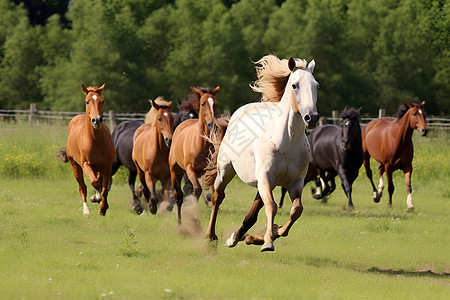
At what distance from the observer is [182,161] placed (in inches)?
466

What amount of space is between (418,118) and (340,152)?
6.34 ft

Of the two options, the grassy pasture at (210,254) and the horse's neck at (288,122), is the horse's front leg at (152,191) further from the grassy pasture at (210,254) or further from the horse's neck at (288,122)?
the horse's neck at (288,122)

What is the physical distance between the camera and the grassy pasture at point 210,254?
690 cm

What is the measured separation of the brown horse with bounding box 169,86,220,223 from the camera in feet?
37.3

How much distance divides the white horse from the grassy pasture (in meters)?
0.66

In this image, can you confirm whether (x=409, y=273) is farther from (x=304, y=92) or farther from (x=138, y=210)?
(x=138, y=210)

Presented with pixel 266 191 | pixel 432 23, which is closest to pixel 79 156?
pixel 266 191

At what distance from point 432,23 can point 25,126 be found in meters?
14.2

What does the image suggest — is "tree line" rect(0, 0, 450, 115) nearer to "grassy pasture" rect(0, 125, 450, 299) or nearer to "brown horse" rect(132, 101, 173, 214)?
"grassy pasture" rect(0, 125, 450, 299)

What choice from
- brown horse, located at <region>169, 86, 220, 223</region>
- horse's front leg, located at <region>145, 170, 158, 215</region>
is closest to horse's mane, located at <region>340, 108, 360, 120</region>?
brown horse, located at <region>169, 86, 220, 223</region>

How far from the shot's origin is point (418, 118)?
1505 centimetres

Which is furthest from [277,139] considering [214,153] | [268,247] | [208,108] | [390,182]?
[390,182]

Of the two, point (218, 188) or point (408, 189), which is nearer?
point (218, 188)

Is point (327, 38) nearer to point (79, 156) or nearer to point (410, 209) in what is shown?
point (410, 209)
